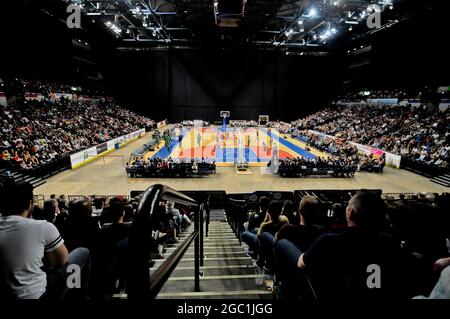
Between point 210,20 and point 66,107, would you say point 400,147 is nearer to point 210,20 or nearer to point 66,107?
point 210,20

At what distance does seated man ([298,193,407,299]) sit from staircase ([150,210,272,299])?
5.45 ft

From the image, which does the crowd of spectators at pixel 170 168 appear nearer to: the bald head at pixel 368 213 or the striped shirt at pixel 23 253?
the striped shirt at pixel 23 253

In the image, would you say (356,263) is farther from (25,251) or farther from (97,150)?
(97,150)

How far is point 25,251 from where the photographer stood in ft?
6.77

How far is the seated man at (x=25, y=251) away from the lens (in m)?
2.00

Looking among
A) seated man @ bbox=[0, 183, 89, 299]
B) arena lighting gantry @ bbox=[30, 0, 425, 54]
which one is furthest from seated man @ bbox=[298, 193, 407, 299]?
arena lighting gantry @ bbox=[30, 0, 425, 54]

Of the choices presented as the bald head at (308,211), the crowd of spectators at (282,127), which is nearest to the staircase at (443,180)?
the bald head at (308,211)

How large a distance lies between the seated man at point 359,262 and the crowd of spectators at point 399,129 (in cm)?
2175

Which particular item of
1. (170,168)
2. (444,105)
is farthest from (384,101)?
(170,168)

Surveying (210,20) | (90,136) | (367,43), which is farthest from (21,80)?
(367,43)

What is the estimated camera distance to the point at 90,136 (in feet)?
90.0

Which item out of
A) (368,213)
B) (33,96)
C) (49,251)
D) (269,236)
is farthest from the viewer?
(33,96)

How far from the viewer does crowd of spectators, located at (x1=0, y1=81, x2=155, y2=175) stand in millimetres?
17734

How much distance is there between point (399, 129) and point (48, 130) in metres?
34.2
